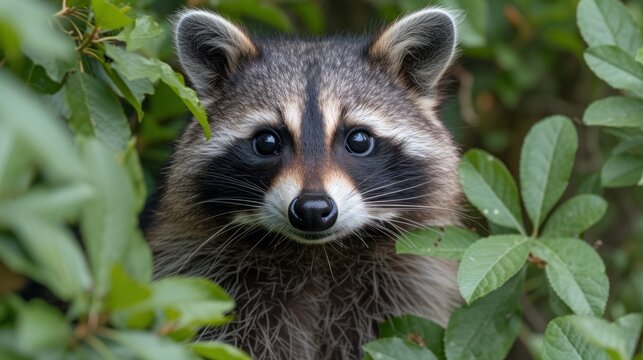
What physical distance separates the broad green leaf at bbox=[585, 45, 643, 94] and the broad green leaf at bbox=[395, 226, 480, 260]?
2.88ft

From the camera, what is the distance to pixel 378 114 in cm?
476

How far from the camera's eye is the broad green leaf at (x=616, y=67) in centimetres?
439

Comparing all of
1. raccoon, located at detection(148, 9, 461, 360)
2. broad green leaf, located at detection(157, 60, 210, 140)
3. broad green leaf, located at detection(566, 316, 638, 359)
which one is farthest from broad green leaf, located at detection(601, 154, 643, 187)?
broad green leaf, located at detection(157, 60, 210, 140)

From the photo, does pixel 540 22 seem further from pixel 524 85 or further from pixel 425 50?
pixel 425 50

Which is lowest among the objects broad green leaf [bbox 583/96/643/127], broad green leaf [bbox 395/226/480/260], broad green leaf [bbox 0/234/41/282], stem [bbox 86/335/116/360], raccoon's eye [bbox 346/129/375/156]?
broad green leaf [bbox 395/226/480/260]

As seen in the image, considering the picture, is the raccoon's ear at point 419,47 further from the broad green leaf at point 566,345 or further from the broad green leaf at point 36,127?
the broad green leaf at point 36,127

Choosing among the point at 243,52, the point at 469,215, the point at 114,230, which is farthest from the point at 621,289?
the point at 114,230

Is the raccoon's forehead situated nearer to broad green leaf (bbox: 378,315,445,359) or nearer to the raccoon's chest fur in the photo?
the raccoon's chest fur

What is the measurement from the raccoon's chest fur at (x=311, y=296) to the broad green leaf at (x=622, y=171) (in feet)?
3.42

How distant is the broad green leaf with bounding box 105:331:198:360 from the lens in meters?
2.44

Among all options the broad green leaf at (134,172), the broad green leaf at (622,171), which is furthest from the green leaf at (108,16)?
the broad green leaf at (622,171)

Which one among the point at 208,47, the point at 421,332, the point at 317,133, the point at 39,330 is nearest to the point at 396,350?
the point at 421,332

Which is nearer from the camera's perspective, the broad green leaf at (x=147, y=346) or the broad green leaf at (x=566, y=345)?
the broad green leaf at (x=147, y=346)

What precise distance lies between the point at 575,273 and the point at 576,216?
1.42 ft
